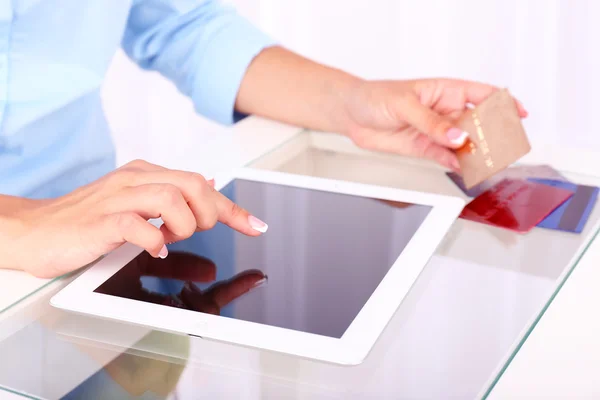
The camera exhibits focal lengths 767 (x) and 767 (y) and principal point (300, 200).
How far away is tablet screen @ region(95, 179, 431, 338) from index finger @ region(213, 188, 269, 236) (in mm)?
10

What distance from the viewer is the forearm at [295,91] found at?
3.54 ft

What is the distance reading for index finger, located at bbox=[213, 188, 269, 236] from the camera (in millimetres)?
756

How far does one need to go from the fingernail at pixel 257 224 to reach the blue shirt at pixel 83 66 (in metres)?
0.39

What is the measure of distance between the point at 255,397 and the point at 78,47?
0.66 meters

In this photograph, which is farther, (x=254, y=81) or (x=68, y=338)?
(x=254, y=81)

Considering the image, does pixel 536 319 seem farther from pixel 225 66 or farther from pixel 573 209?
→ pixel 225 66

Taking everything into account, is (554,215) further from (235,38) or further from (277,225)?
(235,38)

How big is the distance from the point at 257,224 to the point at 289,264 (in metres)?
0.07

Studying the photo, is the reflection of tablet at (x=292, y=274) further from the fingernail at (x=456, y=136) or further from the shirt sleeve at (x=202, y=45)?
the shirt sleeve at (x=202, y=45)

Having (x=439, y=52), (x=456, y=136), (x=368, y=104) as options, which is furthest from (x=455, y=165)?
(x=439, y=52)

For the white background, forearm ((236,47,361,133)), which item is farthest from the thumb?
the white background

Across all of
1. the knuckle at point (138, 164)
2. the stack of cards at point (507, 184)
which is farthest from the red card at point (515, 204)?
the knuckle at point (138, 164)

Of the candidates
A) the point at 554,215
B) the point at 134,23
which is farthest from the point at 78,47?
the point at 554,215

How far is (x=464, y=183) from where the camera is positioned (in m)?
0.91
